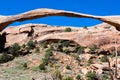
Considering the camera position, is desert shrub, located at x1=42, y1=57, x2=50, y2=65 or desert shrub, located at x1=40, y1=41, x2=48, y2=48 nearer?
desert shrub, located at x1=42, y1=57, x2=50, y2=65

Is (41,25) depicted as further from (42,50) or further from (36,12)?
(36,12)

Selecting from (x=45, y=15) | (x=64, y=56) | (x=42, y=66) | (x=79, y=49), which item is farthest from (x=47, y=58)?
(x=45, y=15)

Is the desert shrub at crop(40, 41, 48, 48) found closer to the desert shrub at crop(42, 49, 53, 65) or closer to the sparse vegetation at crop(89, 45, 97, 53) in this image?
the desert shrub at crop(42, 49, 53, 65)

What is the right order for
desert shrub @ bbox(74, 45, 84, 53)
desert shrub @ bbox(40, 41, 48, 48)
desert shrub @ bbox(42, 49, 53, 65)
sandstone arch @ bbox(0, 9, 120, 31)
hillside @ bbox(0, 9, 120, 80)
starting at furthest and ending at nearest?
desert shrub @ bbox(40, 41, 48, 48), desert shrub @ bbox(74, 45, 84, 53), desert shrub @ bbox(42, 49, 53, 65), hillside @ bbox(0, 9, 120, 80), sandstone arch @ bbox(0, 9, 120, 31)

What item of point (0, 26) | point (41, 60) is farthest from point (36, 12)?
point (41, 60)

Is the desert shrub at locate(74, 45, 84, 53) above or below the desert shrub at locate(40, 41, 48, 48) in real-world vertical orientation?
below

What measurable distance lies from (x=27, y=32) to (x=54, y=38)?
12.6 m

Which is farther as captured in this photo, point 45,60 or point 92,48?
point 92,48

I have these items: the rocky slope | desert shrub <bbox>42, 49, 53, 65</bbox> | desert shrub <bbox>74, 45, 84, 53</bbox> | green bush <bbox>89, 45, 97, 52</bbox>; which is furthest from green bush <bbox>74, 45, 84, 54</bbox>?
desert shrub <bbox>42, 49, 53, 65</bbox>

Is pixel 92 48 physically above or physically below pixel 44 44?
below

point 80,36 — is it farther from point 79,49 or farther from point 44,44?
point 44,44

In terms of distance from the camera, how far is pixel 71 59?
155 feet

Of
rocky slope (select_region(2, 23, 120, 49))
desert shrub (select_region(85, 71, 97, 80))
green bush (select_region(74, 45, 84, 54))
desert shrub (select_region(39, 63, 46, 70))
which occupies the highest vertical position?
rocky slope (select_region(2, 23, 120, 49))

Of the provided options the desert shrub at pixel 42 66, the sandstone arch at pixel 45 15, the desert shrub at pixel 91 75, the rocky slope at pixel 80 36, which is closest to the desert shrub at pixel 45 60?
the desert shrub at pixel 42 66
